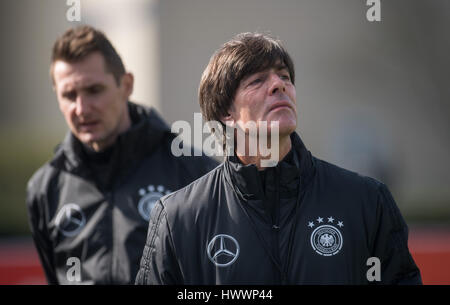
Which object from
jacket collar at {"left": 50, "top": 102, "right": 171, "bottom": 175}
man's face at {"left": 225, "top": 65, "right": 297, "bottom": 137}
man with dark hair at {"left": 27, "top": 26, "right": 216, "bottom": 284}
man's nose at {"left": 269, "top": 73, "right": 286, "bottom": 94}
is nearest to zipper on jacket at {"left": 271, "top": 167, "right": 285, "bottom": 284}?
man's face at {"left": 225, "top": 65, "right": 297, "bottom": 137}

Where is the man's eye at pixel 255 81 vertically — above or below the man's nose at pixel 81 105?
above

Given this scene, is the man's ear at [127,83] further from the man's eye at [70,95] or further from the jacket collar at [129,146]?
the man's eye at [70,95]

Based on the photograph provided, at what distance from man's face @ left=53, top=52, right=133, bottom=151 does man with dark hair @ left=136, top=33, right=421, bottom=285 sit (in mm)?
1453

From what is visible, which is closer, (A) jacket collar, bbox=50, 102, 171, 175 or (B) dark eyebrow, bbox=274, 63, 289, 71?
(B) dark eyebrow, bbox=274, 63, 289, 71

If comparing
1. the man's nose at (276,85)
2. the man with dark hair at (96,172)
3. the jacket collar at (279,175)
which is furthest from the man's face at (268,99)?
the man with dark hair at (96,172)

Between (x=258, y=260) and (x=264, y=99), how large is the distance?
2.56 feet

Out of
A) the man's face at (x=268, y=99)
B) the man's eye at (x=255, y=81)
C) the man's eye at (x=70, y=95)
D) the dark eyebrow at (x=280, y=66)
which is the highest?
the dark eyebrow at (x=280, y=66)

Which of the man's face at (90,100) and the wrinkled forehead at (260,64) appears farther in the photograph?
the man's face at (90,100)

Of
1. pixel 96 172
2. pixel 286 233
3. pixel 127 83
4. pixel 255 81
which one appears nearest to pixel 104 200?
pixel 96 172

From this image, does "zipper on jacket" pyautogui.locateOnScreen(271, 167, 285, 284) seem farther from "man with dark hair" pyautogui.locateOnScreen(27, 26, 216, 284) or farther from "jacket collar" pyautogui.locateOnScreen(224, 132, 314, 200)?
"man with dark hair" pyautogui.locateOnScreen(27, 26, 216, 284)

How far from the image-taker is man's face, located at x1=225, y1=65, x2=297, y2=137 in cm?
319

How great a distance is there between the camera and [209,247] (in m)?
3.12

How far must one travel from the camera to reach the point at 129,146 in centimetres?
468

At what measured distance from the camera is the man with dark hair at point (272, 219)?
303 centimetres
